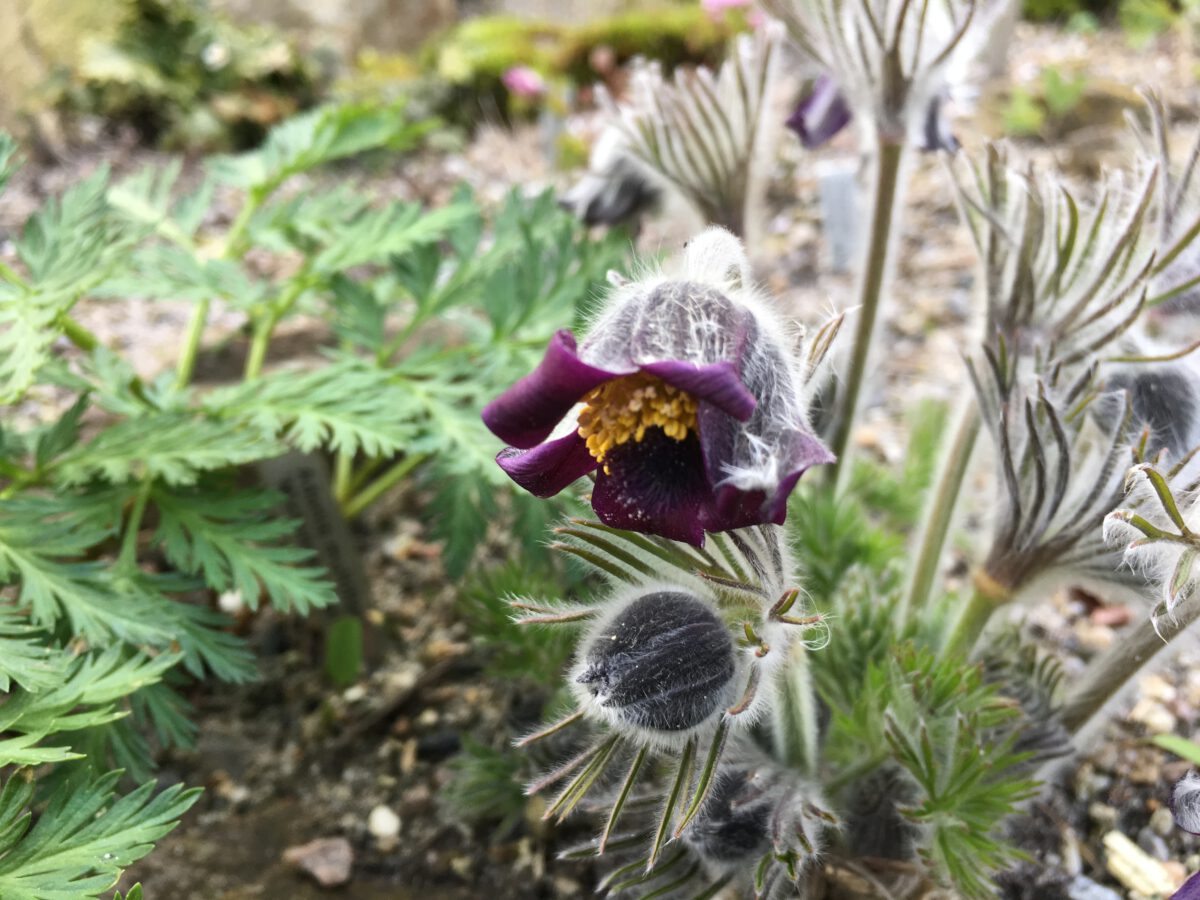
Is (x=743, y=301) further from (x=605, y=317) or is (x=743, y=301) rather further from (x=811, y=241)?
(x=811, y=241)

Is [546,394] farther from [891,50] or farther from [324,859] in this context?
[324,859]

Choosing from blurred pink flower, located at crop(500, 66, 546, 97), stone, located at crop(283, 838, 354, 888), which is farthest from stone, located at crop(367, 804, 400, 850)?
blurred pink flower, located at crop(500, 66, 546, 97)

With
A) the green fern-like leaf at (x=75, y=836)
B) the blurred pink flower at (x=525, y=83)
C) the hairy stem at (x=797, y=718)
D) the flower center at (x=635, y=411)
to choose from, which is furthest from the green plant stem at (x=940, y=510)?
the blurred pink flower at (x=525, y=83)

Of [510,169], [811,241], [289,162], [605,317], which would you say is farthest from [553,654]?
[510,169]

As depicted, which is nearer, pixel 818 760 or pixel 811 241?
pixel 818 760

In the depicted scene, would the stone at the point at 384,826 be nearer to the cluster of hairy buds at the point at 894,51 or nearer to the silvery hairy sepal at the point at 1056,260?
the silvery hairy sepal at the point at 1056,260
